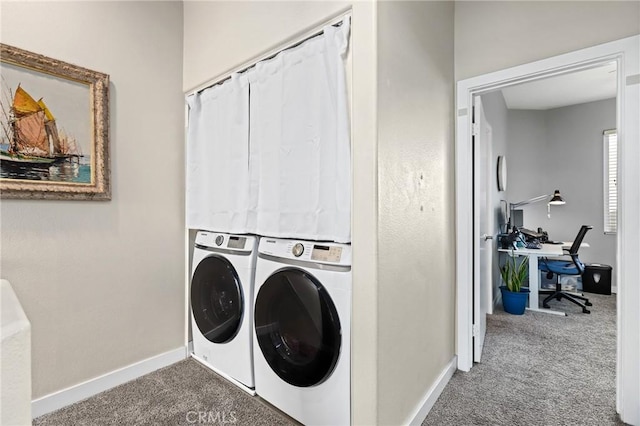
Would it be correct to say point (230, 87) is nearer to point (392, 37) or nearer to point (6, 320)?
point (392, 37)

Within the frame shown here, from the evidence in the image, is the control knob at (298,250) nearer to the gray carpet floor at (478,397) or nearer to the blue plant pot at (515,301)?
the gray carpet floor at (478,397)

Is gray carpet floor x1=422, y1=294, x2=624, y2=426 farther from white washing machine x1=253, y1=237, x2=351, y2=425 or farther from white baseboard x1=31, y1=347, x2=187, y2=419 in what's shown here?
white baseboard x1=31, y1=347, x2=187, y2=419

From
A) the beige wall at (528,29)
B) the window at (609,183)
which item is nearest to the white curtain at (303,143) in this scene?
the beige wall at (528,29)

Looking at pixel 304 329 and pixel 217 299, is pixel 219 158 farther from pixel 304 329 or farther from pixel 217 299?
pixel 304 329

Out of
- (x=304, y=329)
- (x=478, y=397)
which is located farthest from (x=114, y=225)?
(x=478, y=397)

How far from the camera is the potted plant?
344 centimetres

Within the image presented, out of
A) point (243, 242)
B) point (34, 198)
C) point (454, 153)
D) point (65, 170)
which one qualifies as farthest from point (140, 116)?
point (454, 153)

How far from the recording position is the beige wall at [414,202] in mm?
1390

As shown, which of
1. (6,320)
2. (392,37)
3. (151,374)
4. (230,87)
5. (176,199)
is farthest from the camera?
(176,199)

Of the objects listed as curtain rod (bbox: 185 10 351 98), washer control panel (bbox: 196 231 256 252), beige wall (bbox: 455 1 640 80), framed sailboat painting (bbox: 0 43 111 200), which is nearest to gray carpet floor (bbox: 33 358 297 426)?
washer control panel (bbox: 196 231 256 252)

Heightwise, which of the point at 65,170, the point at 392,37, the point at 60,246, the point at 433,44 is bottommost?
the point at 60,246

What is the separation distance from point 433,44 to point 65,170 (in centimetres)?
236

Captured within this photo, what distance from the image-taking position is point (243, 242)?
1.93 meters

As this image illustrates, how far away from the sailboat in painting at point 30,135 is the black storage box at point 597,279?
5954 mm
